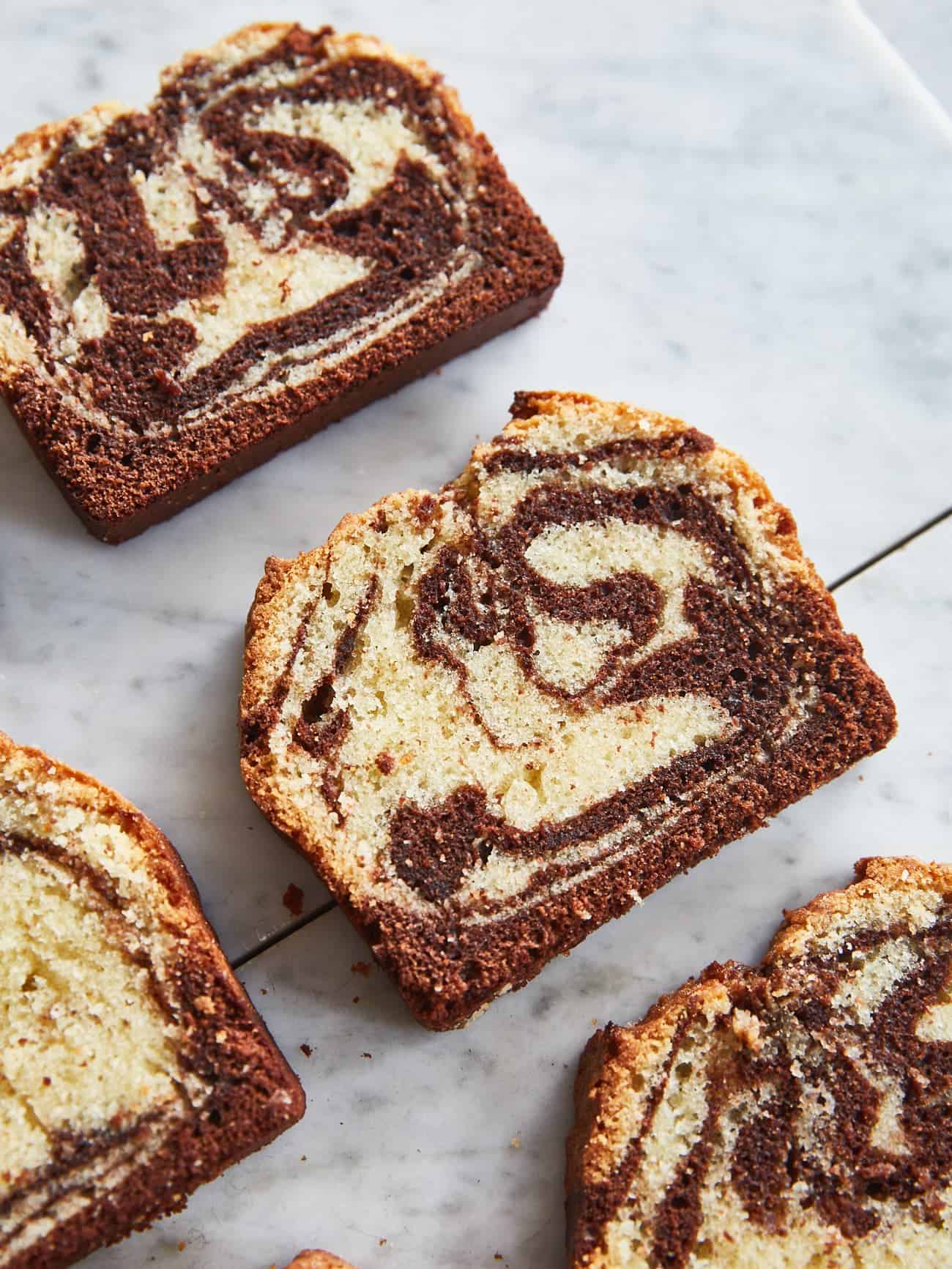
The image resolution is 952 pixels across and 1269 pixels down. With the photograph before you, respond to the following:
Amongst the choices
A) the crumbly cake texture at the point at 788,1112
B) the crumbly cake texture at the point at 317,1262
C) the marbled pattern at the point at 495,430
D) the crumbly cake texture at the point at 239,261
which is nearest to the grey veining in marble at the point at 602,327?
the marbled pattern at the point at 495,430

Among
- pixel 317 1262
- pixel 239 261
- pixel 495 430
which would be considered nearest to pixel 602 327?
pixel 495 430

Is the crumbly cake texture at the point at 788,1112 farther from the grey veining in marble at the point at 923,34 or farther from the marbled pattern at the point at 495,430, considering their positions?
the grey veining in marble at the point at 923,34

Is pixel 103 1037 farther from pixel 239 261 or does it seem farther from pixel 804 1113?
pixel 239 261

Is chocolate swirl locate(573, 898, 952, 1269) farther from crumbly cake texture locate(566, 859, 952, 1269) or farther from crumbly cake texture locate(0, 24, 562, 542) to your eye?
Answer: crumbly cake texture locate(0, 24, 562, 542)

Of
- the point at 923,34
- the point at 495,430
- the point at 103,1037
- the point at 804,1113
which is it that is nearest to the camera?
the point at 103,1037

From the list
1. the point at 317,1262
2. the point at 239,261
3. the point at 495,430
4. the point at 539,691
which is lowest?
the point at 317,1262

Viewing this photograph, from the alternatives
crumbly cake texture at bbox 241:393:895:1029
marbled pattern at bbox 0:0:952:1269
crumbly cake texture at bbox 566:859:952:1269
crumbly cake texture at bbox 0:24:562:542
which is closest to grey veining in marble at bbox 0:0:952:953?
marbled pattern at bbox 0:0:952:1269
